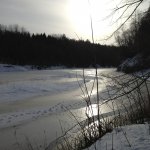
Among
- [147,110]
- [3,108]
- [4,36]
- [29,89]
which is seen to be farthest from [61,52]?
[147,110]

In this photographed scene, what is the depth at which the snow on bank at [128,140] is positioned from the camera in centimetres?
461

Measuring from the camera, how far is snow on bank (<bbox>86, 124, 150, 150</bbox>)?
461 centimetres

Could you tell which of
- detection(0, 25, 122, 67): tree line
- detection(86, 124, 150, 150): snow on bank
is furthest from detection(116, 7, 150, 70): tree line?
detection(0, 25, 122, 67): tree line

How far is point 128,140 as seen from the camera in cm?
496

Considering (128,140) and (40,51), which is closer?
(128,140)

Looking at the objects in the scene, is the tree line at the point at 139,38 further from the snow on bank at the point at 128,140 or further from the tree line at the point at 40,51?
the tree line at the point at 40,51

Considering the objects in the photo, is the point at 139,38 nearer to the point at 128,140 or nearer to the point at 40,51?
the point at 128,140

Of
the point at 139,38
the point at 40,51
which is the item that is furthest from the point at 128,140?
the point at 40,51

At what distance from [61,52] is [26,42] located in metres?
11.0

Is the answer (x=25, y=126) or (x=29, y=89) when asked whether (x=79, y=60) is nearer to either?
(x=29, y=89)

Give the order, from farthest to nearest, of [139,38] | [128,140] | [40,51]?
[40,51] < [139,38] < [128,140]

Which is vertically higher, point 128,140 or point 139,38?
point 139,38

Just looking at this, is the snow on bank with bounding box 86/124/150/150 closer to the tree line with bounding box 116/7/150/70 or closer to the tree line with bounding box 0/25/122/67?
the tree line with bounding box 116/7/150/70

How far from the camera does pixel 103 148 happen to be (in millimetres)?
4965
